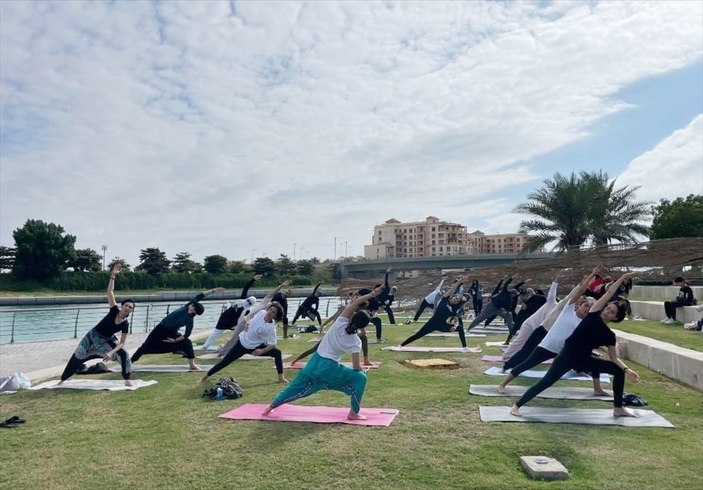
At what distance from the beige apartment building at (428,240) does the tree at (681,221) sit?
69.6 meters

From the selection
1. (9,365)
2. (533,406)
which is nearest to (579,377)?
(533,406)

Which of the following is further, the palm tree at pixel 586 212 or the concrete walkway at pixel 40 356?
the palm tree at pixel 586 212

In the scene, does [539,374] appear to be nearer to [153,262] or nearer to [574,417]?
[574,417]

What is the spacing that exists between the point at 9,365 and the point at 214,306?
2082 cm

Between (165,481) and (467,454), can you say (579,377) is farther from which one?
(165,481)

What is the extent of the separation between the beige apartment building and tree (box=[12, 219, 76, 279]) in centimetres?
6342

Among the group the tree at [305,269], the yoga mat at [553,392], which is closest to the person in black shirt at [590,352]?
the yoga mat at [553,392]

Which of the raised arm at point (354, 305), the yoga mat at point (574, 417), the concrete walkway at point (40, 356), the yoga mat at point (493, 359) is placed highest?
the raised arm at point (354, 305)

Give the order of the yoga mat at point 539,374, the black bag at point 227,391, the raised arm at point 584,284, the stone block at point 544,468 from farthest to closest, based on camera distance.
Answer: the yoga mat at point 539,374 < the black bag at point 227,391 < the raised arm at point 584,284 < the stone block at point 544,468

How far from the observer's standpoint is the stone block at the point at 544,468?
5082 mm

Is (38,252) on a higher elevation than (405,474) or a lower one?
higher

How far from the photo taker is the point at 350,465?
557cm

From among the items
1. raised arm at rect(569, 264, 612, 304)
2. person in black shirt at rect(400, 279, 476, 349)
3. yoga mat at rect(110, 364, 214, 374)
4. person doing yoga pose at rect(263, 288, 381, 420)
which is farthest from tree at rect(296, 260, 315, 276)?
person doing yoga pose at rect(263, 288, 381, 420)

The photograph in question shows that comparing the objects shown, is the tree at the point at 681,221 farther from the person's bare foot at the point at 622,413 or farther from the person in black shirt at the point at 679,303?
the person's bare foot at the point at 622,413
